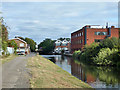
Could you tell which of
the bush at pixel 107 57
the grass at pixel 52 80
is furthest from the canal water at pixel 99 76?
the bush at pixel 107 57

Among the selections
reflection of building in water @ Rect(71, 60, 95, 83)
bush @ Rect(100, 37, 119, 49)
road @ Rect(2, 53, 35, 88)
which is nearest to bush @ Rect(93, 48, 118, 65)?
bush @ Rect(100, 37, 119, 49)

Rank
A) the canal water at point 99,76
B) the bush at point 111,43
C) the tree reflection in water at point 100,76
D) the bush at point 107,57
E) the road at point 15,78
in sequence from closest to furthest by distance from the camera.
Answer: the road at point 15,78, the canal water at point 99,76, the tree reflection in water at point 100,76, the bush at point 107,57, the bush at point 111,43

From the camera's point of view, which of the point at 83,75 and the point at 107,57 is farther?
the point at 107,57

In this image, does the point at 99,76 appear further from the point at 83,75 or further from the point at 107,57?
the point at 107,57

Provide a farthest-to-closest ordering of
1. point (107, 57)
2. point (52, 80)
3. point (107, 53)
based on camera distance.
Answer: point (107, 53)
point (107, 57)
point (52, 80)

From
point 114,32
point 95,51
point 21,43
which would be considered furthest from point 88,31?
point 21,43

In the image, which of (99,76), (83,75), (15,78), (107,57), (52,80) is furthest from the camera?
(107,57)

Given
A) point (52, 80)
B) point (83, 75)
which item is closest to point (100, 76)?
point (83, 75)

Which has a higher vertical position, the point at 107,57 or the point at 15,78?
the point at 107,57

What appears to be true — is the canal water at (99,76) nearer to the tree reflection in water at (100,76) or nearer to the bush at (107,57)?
the tree reflection in water at (100,76)

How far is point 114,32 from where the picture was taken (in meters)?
62.6

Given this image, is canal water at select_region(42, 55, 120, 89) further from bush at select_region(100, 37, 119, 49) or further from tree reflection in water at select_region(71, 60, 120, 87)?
bush at select_region(100, 37, 119, 49)

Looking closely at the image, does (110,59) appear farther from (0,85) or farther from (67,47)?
(67,47)

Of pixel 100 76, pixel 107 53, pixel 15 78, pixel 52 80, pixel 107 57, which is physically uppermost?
pixel 107 53
